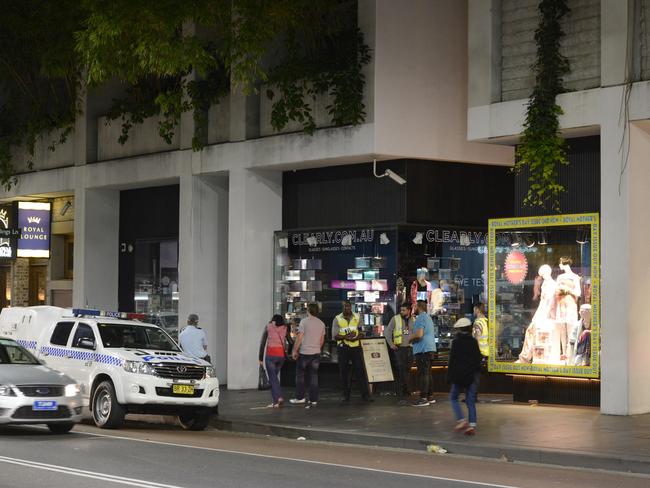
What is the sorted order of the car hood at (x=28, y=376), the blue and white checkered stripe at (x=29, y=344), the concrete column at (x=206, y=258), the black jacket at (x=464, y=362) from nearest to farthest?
1. the car hood at (x=28, y=376)
2. the black jacket at (x=464, y=362)
3. the blue and white checkered stripe at (x=29, y=344)
4. the concrete column at (x=206, y=258)

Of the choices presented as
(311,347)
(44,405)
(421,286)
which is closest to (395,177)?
(421,286)

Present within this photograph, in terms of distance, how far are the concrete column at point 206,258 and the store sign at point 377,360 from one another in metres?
5.91

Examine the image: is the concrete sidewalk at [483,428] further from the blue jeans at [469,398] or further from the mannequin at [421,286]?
the mannequin at [421,286]

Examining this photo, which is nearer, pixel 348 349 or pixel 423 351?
pixel 423 351

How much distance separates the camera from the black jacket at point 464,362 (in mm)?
16734

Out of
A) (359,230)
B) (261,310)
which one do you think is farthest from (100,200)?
(359,230)

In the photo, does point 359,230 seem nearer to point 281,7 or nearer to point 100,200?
point 281,7

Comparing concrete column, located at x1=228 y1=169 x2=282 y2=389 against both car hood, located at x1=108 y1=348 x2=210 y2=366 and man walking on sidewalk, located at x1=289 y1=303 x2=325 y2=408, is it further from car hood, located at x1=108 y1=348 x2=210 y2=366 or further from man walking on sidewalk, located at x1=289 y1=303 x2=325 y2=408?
car hood, located at x1=108 y1=348 x2=210 y2=366

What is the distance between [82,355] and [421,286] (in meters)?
7.79

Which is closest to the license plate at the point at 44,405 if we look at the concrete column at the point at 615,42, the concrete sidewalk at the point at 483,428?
the concrete sidewalk at the point at 483,428

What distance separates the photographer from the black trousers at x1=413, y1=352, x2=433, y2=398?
69.5ft

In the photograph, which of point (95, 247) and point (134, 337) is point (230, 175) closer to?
point (95, 247)

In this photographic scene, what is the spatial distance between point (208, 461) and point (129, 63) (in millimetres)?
10712

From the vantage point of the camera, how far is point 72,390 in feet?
55.1
